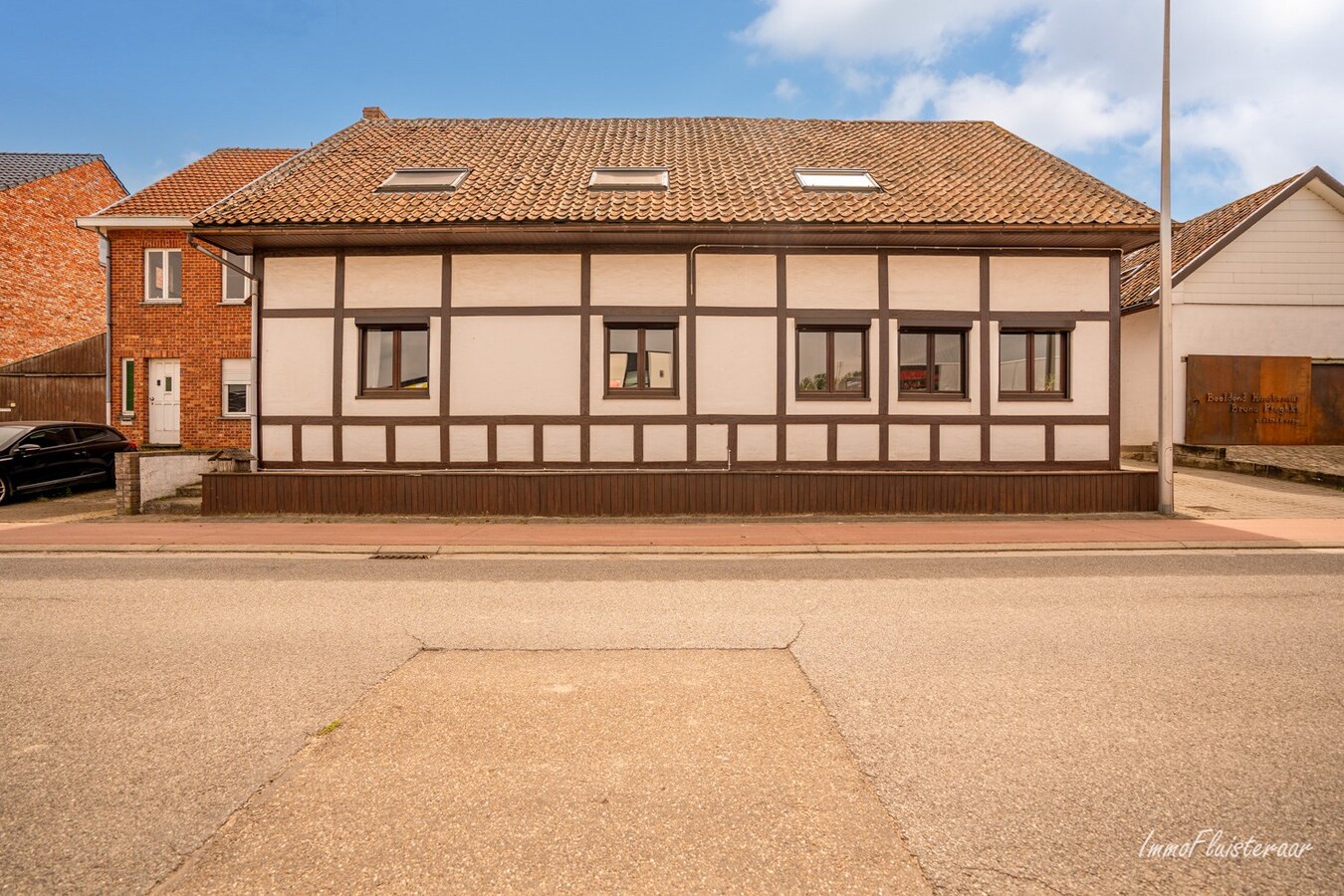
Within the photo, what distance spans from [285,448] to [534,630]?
8.47 m

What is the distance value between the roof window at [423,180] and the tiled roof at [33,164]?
18437 mm

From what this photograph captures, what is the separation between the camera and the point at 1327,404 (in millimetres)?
15734

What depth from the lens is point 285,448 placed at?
1096cm

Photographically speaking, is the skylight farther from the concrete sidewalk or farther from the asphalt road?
the asphalt road

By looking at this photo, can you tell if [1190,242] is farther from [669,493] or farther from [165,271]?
[165,271]

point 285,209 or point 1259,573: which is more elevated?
point 285,209

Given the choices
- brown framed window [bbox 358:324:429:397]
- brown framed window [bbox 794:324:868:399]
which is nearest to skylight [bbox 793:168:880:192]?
brown framed window [bbox 794:324:868:399]

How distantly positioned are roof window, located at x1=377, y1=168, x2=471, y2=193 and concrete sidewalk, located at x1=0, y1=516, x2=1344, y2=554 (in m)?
6.20

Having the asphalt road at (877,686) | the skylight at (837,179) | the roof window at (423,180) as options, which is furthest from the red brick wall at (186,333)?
the skylight at (837,179)

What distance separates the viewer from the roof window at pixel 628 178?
11.7 meters

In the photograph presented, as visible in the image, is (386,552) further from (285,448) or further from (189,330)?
(189,330)

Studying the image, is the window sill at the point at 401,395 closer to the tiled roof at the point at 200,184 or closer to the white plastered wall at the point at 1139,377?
the tiled roof at the point at 200,184

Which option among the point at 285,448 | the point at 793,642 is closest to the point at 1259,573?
the point at 793,642

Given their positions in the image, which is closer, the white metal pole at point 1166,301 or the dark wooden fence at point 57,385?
the white metal pole at point 1166,301
